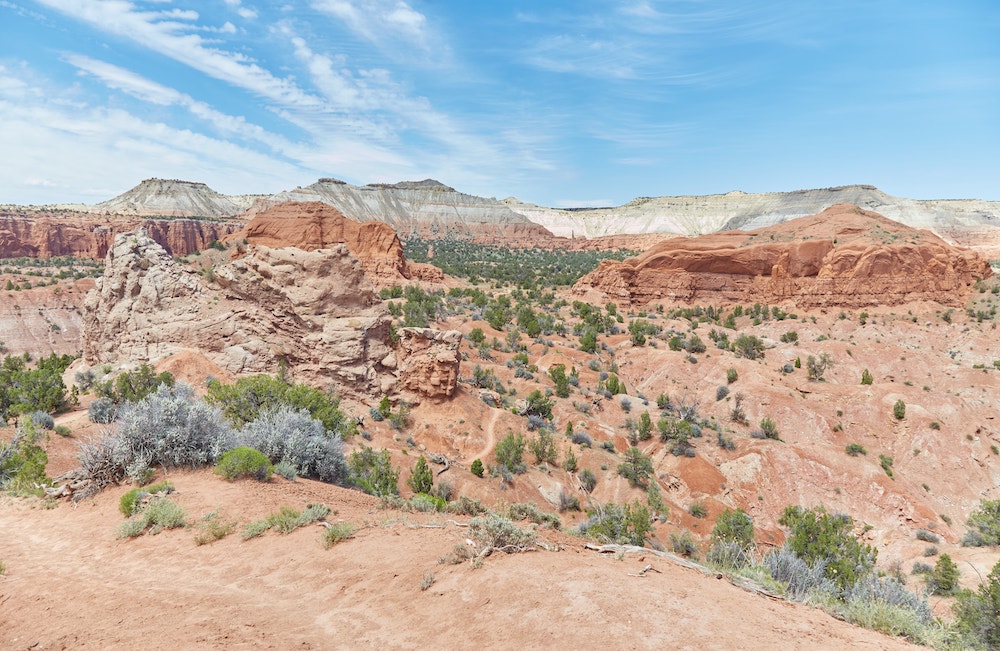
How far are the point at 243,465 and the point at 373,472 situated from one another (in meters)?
4.86

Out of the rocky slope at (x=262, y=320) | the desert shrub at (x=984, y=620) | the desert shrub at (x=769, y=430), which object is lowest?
the desert shrub at (x=769, y=430)

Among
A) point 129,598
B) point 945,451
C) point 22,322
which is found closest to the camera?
point 129,598

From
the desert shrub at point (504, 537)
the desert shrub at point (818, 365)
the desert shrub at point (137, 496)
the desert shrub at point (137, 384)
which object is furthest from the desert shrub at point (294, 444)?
the desert shrub at point (818, 365)

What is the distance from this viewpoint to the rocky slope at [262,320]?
18.2 m

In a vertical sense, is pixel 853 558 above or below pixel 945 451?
above

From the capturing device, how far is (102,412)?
13727mm

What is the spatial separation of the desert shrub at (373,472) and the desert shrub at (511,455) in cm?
442

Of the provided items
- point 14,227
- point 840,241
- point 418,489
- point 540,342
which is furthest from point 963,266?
point 14,227

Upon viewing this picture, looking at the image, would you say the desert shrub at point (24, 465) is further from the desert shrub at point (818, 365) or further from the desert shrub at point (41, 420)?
the desert shrub at point (818, 365)

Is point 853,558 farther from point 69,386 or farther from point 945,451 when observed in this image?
point 69,386

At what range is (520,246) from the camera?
12238 cm

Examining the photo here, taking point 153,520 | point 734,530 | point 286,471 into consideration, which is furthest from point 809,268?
point 153,520

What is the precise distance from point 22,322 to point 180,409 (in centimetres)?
4969

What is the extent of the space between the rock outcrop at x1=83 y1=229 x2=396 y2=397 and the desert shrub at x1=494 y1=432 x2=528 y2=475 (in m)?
5.44
